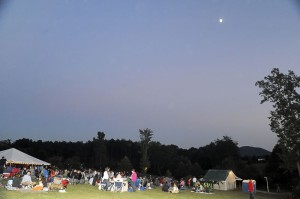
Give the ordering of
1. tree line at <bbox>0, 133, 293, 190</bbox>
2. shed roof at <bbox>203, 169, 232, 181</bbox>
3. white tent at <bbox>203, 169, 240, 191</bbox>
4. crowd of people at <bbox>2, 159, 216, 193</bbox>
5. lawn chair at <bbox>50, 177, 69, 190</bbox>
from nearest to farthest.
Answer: crowd of people at <bbox>2, 159, 216, 193</bbox>
lawn chair at <bbox>50, 177, 69, 190</bbox>
white tent at <bbox>203, 169, 240, 191</bbox>
shed roof at <bbox>203, 169, 232, 181</bbox>
tree line at <bbox>0, 133, 293, 190</bbox>

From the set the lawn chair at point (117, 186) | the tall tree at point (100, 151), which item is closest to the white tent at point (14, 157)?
the lawn chair at point (117, 186)

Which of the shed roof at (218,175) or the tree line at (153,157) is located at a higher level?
the tree line at (153,157)

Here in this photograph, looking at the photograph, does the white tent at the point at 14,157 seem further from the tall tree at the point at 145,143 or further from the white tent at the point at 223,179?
the tall tree at the point at 145,143

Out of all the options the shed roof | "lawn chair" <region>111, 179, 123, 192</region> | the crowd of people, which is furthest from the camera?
the shed roof

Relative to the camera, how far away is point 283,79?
1282 inches

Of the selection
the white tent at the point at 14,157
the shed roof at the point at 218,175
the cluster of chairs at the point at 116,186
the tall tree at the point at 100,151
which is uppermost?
the tall tree at the point at 100,151

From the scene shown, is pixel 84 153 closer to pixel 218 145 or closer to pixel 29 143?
pixel 29 143

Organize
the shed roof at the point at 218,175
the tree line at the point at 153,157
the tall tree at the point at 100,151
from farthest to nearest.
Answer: the tall tree at the point at 100,151 < the tree line at the point at 153,157 < the shed roof at the point at 218,175

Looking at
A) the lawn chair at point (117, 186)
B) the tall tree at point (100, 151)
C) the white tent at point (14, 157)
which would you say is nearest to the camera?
the lawn chair at point (117, 186)

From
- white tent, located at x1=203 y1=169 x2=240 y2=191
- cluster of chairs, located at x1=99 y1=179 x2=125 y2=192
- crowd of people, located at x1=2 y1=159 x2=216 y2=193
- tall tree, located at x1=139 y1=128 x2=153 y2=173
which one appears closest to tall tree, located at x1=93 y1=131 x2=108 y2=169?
tall tree, located at x1=139 y1=128 x2=153 y2=173

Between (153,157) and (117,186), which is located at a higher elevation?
(153,157)

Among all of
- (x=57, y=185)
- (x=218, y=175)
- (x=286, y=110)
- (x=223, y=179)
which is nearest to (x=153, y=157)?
(x=218, y=175)

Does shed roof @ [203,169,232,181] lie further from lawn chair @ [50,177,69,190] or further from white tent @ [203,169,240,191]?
lawn chair @ [50,177,69,190]

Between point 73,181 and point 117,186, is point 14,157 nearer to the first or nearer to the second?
point 73,181
